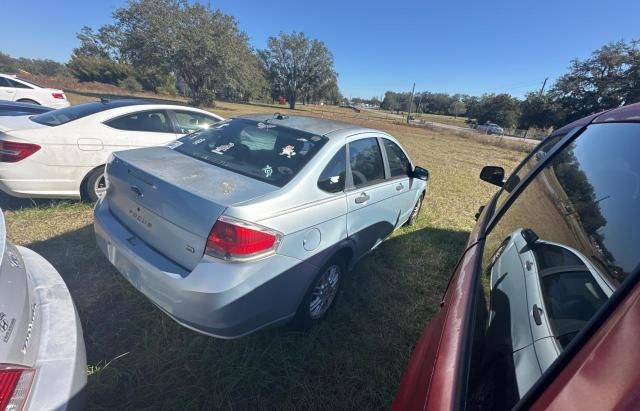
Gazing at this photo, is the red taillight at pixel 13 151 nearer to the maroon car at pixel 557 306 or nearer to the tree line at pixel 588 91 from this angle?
the maroon car at pixel 557 306

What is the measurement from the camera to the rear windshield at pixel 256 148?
2.25 m

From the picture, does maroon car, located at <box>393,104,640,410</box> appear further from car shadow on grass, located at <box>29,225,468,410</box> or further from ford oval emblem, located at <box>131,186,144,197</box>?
ford oval emblem, located at <box>131,186,144,197</box>

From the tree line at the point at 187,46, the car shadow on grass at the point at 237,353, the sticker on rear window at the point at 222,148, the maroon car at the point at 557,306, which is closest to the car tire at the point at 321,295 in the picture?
the car shadow on grass at the point at 237,353

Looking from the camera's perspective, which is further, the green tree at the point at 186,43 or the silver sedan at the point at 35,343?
the green tree at the point at 186,43

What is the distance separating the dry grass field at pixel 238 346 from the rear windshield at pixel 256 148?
1.35 metres

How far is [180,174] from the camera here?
2.07 m

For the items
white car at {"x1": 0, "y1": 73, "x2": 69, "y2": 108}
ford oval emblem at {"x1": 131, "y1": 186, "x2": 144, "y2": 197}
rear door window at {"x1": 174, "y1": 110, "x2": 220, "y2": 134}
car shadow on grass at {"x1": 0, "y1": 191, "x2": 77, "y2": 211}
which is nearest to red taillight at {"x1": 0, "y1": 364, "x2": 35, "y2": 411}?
ford oval emblem at {"x1": 131, "y1": 186, "x2": 144, "y2": 197}

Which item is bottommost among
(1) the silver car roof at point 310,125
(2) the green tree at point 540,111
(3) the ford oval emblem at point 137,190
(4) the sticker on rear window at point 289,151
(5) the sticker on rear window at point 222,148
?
(3) the ford oval emblem at point 137,190

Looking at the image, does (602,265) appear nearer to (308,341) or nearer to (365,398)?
(365,398)

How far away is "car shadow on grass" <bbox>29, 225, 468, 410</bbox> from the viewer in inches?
75.2

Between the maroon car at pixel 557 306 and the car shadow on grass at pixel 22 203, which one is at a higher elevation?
the maroon car at pixel 557 306

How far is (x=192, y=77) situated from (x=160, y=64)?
9.79ft

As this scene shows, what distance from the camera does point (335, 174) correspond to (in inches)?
96.9

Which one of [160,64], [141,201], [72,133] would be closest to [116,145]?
[72,133]
